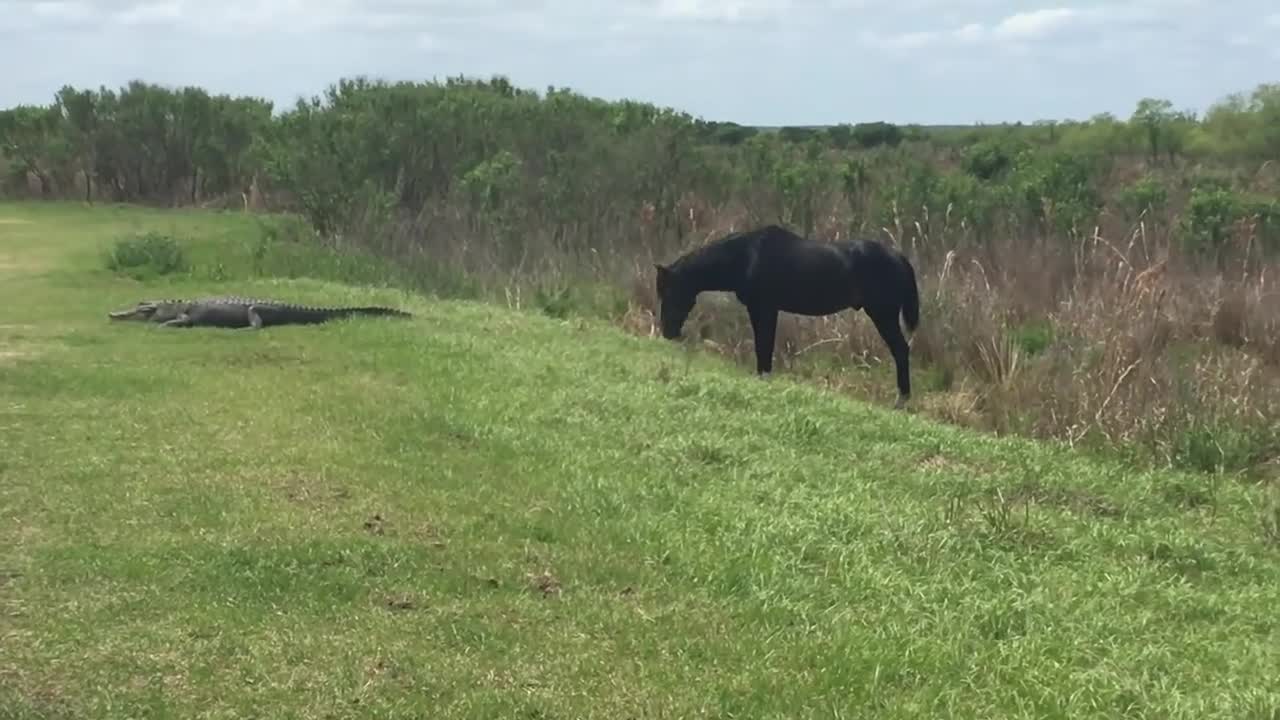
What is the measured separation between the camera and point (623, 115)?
2450cm

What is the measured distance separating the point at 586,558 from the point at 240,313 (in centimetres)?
771

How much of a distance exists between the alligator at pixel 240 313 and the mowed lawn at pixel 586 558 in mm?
2625

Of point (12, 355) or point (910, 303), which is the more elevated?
point (910, 303)

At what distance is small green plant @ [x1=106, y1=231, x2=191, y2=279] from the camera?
58.4ft

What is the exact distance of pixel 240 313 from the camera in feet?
40.9

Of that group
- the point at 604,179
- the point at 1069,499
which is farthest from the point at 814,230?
the point at 1069,499

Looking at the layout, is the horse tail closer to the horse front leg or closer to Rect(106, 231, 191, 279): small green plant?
the horse front leg

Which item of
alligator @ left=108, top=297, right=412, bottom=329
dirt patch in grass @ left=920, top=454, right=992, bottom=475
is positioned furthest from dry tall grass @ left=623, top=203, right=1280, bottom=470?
alligator @ left=108, top=297, right=412, bottom=329

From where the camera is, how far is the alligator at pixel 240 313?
12.4 m

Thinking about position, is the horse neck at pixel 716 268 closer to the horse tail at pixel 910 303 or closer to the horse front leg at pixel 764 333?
the horse front leg at pixel 764 333

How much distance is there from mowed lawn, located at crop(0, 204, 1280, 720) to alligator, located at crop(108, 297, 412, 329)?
8.61 ft

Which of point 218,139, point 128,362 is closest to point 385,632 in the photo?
point 128,362

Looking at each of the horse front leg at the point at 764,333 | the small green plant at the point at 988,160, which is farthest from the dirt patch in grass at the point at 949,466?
the small green plant at the point at 988,160

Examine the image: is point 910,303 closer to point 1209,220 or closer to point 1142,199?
point 1209,220
